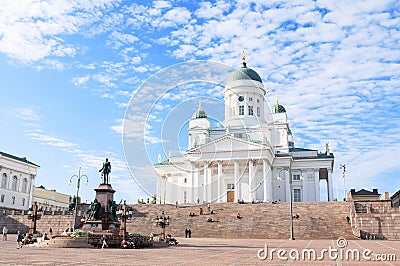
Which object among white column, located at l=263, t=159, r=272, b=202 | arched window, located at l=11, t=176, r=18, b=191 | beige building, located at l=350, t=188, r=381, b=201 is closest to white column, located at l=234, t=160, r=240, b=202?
white column, located at l=263, t=159, r=272, b=202

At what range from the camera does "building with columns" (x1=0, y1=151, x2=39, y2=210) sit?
2911 inches

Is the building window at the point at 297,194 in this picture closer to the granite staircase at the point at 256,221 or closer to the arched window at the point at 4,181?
the granite staircase at the point at 256,221

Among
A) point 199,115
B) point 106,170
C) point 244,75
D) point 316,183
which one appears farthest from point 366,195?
point 106,170

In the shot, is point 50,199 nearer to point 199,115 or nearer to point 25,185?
point 25,185

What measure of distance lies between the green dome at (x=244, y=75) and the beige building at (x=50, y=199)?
47.5m

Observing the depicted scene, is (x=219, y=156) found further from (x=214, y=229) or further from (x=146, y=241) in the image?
(x=146, y=241)

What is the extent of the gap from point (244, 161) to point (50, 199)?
5339 centimetres

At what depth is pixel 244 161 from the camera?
213ft

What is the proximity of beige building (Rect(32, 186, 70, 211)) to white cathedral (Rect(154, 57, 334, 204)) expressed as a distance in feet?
99.7

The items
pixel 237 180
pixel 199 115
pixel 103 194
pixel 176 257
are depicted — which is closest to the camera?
pixel 176 257

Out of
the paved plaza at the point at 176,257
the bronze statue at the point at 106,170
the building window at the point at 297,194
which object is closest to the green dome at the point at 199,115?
the building window at the point at 297,194

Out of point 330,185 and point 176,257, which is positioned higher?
point 330,185

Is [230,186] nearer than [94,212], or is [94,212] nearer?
[94,212]

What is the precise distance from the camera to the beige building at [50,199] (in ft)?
293
